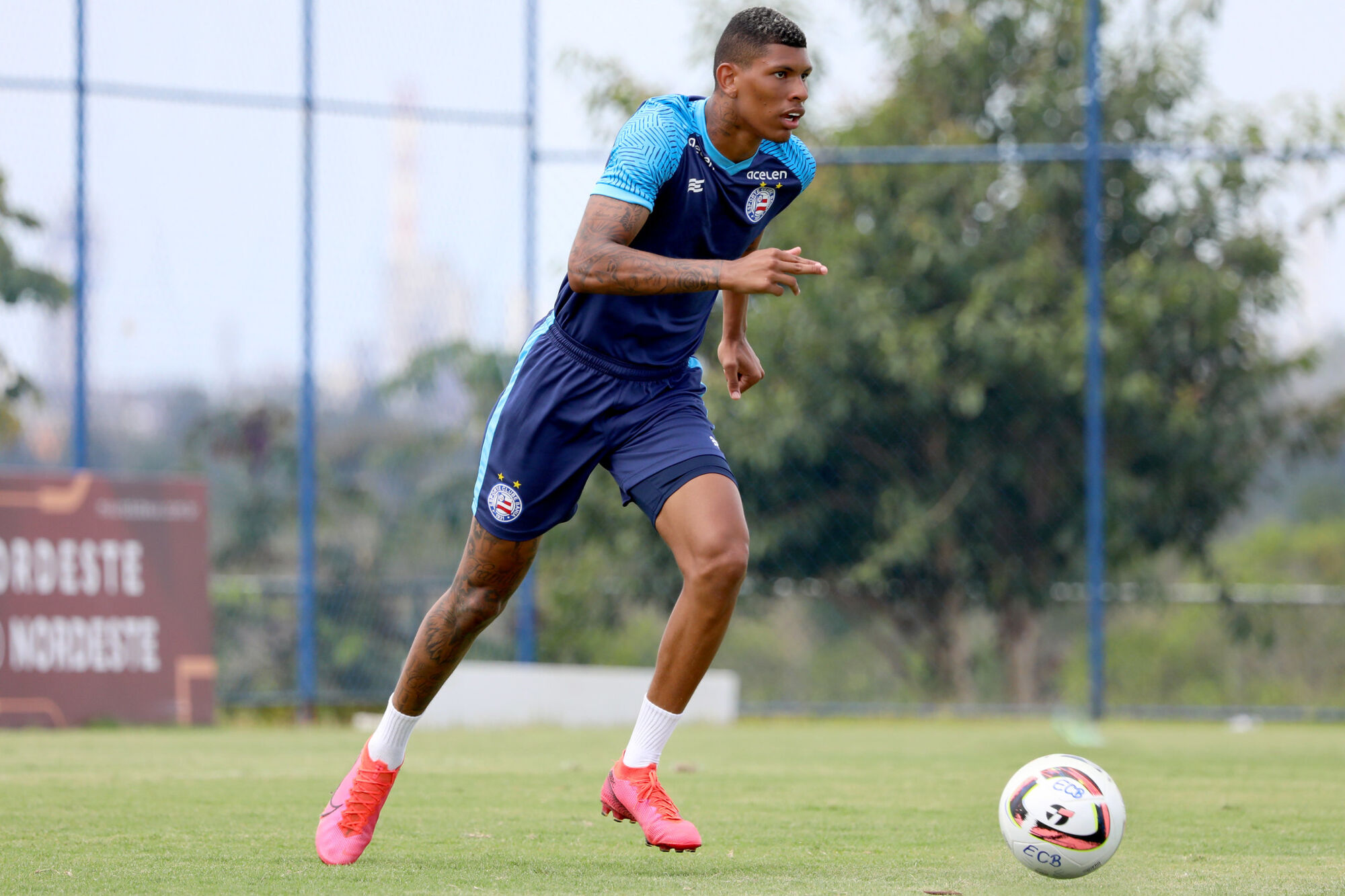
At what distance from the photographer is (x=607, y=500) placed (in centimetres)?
1090

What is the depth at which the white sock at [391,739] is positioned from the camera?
3.84m

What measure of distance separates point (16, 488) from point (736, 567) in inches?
249

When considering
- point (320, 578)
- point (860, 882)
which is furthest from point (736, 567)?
point (320, 578)

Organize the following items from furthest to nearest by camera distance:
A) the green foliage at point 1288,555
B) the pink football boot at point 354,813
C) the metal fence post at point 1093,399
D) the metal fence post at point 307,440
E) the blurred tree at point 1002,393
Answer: the green foliage at point 1288,555
the blurred tree at point 1002,393
the metal fence post at point 307,440
the metal fence post at point 1093,399
the pink football boot at point 354,813

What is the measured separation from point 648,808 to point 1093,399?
23.0ft

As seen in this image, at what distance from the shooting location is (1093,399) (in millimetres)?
9828

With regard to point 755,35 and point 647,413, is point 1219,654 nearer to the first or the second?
point 647,413

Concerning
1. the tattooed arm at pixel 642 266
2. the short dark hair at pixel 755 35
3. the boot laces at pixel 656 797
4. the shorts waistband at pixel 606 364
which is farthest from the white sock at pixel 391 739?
the short dark hair at pixel 755 35

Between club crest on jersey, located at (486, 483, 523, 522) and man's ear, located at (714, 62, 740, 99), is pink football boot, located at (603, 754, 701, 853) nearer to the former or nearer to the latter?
club crest on jersey, located at (486, 483, 523, 522)

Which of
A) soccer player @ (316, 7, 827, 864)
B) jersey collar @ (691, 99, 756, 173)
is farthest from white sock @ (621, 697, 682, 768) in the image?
jersey collar @ (691, 99, 756, 173)

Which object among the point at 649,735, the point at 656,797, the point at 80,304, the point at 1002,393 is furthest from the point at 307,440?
the point at 656,797

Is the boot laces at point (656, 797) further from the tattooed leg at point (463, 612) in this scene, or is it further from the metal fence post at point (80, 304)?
the metal fence post at point (80, 304)

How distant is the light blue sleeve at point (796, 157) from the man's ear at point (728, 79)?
193mm

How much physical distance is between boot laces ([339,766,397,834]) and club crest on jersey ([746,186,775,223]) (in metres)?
1.72
